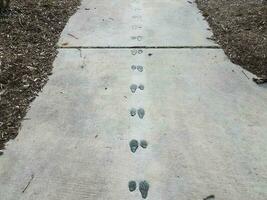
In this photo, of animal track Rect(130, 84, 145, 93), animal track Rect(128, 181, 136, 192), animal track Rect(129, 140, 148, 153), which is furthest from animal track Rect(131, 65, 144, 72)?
animal track Rect(128, 181, 136, 192)

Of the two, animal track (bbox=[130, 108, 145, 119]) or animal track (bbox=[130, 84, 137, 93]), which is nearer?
animal track (bbox=[130, 108, 145, 119])

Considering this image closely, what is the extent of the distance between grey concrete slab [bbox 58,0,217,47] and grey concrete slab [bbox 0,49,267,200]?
0.33 meters

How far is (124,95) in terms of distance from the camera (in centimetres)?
329

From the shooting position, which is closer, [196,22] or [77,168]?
[77,168]

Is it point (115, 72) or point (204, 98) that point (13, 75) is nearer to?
point (115, 72)

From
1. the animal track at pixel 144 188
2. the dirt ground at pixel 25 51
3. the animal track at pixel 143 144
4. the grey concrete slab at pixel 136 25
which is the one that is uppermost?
the dirt ground at pixel 25 51

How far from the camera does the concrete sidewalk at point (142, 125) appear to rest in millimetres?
2449

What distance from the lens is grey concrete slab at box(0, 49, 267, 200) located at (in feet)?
8.00

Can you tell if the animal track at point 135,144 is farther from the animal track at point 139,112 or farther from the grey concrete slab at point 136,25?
the grey concrete slab at point 136,25

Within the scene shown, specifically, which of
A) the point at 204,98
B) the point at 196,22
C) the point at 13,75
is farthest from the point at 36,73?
the point at 196,22

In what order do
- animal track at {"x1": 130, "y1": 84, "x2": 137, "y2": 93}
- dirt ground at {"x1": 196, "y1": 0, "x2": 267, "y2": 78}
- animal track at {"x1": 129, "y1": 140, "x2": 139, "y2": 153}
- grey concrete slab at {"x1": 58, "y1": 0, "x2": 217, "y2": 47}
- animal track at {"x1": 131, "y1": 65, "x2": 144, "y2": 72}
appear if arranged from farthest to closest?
1. grey concrete slab at {"x1": 58, "y1": 0, "x2": 217, "y2": 47}
2. dirt ground at {"x1": 196, "y1": 0, "x2": 267, "y2": 78}
3. animal track at {"x1": 131, "y1": 65, "x2": 144, "y2": 72}
4. animal track at {"x1": 130, "y1": 84, "x2": 137, "y2": 93}
5. animal track at {"x1": 129, "y1": 140, "x2": 139, "y2": 153}

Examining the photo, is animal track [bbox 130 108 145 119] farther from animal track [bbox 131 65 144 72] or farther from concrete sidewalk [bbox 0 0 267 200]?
animal track [bbox 131 65 144 72]

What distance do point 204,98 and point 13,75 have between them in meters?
1.61

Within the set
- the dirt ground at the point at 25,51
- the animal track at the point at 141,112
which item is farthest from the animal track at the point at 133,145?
the dirt ground at the point at 25,51
